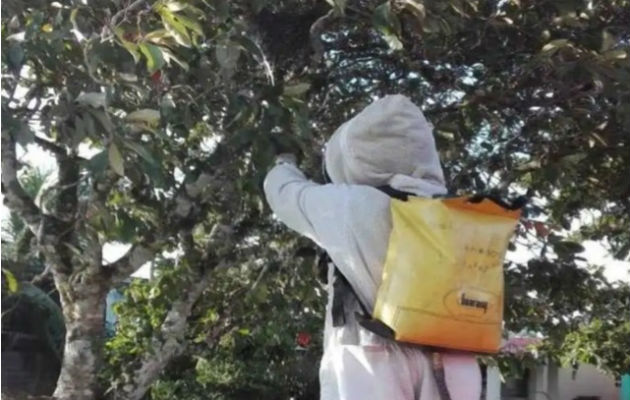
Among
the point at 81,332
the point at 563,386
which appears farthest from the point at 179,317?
the point at 563,386

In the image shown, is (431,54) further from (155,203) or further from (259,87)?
(155,203)

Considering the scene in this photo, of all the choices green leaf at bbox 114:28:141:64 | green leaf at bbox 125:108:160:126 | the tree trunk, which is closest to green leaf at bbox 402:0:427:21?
green leaf at bbox 114:28:141:64

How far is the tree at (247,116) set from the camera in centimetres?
328

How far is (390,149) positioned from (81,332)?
8.24 ft

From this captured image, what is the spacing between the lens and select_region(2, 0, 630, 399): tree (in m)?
3.28

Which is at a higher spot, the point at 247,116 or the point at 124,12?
the point at 124,12

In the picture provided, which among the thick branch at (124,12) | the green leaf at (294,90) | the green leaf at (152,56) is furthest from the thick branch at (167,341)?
the green leaf at (152,56)

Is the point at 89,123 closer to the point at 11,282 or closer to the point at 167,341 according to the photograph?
the point at 11,282

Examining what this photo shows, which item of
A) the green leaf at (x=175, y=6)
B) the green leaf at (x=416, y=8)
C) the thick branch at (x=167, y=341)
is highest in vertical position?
the green leaf at (x=416, y=8)

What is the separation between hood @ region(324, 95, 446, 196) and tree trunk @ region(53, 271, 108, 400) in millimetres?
2318

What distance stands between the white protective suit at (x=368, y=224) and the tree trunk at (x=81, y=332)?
2158mm

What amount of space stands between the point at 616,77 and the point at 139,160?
2.20 meters

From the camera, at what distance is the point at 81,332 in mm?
4617

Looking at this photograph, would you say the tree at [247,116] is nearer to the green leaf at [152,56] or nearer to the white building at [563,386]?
the green leaf at [152,56]
